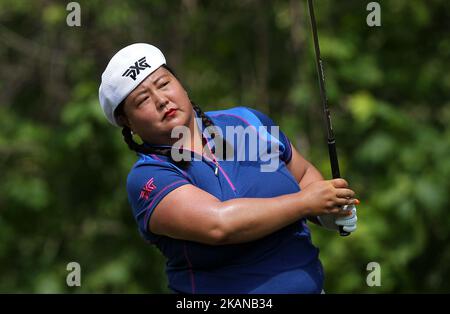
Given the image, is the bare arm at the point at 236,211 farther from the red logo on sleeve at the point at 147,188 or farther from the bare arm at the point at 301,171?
the bare arm at the point at 301,171

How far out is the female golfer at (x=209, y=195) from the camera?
2180mm

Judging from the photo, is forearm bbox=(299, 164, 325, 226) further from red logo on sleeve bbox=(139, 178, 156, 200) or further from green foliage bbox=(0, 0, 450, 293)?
green foliage bbox=(0, 0, 450, 293)

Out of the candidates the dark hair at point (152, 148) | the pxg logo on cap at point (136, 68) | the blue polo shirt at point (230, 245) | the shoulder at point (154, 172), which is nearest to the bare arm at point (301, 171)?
the blue polo shirt at point (230, 245)

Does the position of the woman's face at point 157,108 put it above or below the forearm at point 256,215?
above

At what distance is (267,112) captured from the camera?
5.87 metres

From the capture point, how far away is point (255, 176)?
2.33 m

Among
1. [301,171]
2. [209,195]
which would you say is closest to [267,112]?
[301,171]

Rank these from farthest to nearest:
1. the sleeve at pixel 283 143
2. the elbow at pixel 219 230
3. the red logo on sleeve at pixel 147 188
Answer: the sleeve at pixel 283 143, the red logo on sleeve at pixel 147 188, the elbow at pixel 219 230

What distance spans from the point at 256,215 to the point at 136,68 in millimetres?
511

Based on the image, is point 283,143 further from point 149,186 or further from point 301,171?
point 149,186

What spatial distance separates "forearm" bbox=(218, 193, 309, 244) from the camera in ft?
7.05

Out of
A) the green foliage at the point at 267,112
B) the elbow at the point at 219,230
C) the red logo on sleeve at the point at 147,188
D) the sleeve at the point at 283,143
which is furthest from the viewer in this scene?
the green foliage at the point at 267,112

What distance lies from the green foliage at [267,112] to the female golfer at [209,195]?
284 cm

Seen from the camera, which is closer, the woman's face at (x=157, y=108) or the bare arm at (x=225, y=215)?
the bare arm at (x=225, y=215)
